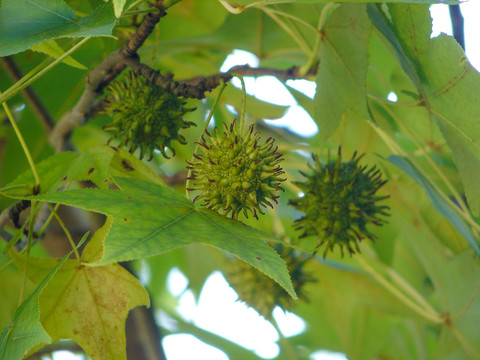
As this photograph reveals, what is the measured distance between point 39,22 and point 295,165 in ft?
3.15

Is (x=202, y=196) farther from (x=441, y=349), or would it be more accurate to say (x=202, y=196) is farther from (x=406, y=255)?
(x=406, y=255)

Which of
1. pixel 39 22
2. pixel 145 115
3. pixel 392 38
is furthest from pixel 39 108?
pixel 392 38

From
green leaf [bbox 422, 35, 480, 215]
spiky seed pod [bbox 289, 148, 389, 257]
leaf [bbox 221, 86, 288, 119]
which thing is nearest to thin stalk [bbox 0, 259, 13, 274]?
spiky seed pod [bbox 289, 148, 389, 257]

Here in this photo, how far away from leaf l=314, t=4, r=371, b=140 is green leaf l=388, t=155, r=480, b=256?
5.8 inches

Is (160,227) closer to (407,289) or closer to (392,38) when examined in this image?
(392,38)

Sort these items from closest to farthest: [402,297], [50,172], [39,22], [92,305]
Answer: [39,22], [92,305], [50,172], [402,297]

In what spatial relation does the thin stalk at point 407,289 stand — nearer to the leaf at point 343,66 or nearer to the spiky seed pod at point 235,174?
the leaf at point 343,66

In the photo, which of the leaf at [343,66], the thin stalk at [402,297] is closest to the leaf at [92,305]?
the leaf at [343,66]

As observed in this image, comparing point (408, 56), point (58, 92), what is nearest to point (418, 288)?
point (408, 56)

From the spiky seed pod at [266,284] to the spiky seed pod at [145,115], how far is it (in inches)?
20.7

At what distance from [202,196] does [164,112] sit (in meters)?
0.25

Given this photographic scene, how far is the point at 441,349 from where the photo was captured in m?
1.48

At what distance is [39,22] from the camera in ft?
2.93

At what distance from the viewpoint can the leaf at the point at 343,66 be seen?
3.56 feet
